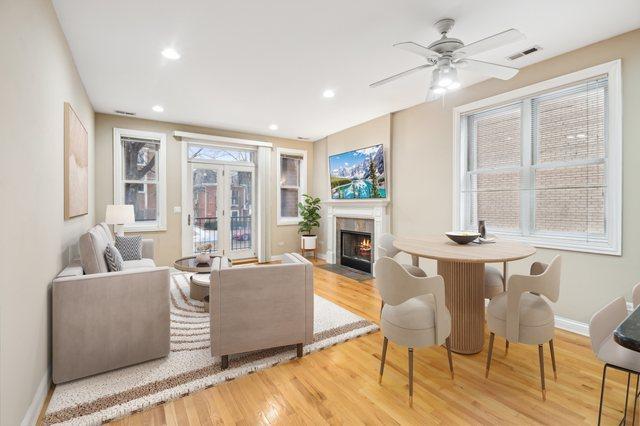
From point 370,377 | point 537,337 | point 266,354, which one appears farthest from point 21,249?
point 537,337

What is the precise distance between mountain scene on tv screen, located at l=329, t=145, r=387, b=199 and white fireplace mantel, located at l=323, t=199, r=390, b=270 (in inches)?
4.9

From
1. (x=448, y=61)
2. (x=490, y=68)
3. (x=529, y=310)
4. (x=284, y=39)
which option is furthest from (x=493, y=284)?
(x=284, y=39)

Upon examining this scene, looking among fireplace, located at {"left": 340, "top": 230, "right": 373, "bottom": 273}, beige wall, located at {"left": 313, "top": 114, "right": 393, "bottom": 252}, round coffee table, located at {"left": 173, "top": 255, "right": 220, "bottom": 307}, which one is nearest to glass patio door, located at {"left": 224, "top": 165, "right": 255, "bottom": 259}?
beige wall, located at {"left": 313, "top": 114, "right": 393, "bottom": 252}

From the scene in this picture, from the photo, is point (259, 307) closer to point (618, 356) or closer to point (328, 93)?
point (618, 356)

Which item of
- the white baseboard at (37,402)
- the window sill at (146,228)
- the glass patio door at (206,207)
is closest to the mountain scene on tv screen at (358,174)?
the glass patio door at (206,207)

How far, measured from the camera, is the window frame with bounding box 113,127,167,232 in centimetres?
488

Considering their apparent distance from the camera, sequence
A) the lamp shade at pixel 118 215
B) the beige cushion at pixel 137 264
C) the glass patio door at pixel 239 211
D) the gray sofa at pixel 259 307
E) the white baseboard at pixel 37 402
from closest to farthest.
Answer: the white baseboard at pixel 37 402 < the gray sofa at pixel 259 307 < the beige cushion at pixel 137 264 < the lamp shade at pixel 118 215 < the glass patio door at pixel 239 211

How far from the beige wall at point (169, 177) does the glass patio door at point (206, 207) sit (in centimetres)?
28

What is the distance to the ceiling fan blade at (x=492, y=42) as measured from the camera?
1.90m

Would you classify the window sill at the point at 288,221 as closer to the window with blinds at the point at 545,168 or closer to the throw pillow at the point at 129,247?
the throw pillow at the point at 129,247

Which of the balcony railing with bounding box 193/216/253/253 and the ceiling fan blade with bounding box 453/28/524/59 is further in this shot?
the balcony railing with bounding box 193/216/253/253

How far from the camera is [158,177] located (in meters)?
5.28

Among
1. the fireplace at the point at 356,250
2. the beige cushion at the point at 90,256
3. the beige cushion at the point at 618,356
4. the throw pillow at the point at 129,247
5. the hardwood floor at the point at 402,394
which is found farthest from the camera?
the fireplace at the point at 356,250

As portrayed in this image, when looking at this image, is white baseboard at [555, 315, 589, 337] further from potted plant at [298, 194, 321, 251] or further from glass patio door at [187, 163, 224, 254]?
glass patio door at [187, 163, 224, 254]
